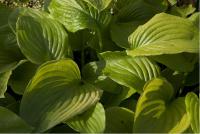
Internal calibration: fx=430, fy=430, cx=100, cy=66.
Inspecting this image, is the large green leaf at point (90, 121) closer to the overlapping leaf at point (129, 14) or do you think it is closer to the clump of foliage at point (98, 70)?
the clump of foliage at point (98, 70)

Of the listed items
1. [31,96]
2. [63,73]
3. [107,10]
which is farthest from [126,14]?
[31,96]

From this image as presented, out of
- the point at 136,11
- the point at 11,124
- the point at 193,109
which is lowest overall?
the point at 11,124

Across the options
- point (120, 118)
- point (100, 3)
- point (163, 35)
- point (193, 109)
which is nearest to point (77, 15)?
point (100, 3)

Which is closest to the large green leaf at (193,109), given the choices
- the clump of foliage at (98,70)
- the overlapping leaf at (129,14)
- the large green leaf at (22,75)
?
the clump of foliage at (98,70)

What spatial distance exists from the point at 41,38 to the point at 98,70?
263mm

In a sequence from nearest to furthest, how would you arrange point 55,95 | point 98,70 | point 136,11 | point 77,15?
1. point 55,95
2. point 98,70
3. point 77,15
4. point 136,11

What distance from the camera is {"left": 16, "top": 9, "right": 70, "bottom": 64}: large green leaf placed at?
1639mm

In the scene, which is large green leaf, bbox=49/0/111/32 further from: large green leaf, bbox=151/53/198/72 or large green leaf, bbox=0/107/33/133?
large green leaf, bbox=0/107/33/133

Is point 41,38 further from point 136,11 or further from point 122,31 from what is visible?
point 136,11

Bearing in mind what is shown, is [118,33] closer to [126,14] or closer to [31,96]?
[126,14]

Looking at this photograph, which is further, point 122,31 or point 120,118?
point 122,31

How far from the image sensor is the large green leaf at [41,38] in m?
1.64

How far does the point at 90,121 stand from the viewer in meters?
1.45

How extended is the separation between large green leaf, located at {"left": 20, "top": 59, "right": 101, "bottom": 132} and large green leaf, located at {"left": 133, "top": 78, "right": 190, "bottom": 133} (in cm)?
16
